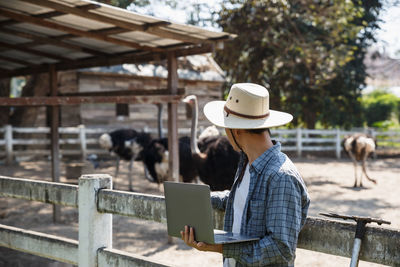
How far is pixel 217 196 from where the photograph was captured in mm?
2578

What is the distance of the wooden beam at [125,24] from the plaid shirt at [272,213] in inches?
150

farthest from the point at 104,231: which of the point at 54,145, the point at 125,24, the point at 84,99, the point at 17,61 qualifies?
the point at 17,61

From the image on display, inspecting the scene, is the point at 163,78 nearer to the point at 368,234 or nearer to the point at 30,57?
the point at 30,57

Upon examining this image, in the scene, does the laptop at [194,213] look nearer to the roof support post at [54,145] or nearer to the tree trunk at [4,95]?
the roof support post at [54,145]

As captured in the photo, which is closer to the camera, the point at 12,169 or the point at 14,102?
the point at 14,102

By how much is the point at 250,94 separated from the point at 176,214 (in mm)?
582

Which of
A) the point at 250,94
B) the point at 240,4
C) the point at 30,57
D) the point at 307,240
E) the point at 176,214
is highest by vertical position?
the point at 240,4

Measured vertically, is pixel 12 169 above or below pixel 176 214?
below

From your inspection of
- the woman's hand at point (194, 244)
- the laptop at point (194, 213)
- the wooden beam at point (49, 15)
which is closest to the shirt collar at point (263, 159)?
the laptop at point (194, 213)

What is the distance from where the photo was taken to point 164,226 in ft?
26.1

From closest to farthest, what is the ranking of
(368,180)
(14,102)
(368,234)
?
(368,234), (14,102), (368,180)

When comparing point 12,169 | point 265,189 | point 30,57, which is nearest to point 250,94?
point 265,189

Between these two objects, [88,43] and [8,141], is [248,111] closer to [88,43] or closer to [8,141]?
[88,43]

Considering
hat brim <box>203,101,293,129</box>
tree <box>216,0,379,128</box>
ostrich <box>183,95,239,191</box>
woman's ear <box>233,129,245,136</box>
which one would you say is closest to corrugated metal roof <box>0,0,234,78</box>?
ostrich <box>183,95,239,191</box>
